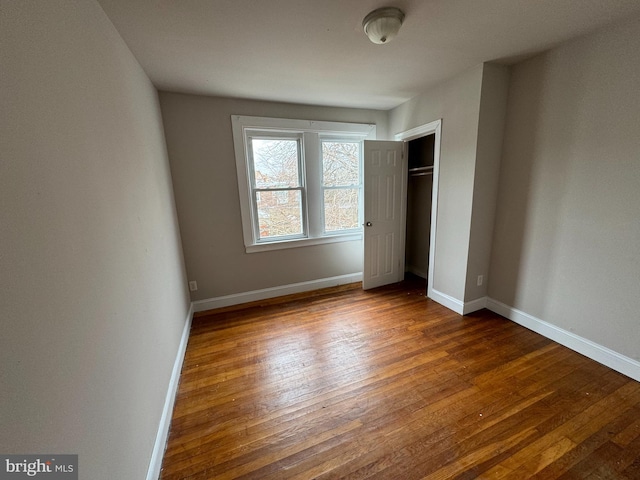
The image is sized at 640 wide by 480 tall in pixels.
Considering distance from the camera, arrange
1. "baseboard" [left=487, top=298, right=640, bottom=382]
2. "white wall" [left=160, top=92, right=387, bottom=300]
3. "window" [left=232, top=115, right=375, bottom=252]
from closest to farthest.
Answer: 1. "baseboard" [left=487, top=298, right=640, bottom=382]
2. "white wall" [left=160, top=92, right=387, bottom=300]
3. "window" [left=232, top=115, right=375, bottom=252]

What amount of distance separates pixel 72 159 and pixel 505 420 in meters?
2.46

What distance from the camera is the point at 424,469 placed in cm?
124

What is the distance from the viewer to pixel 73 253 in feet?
2.69

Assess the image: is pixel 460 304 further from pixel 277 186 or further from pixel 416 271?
pixel 277 186

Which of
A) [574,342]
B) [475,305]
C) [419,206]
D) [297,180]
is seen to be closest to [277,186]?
[297,180]

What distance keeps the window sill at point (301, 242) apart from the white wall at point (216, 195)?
0.06 meters

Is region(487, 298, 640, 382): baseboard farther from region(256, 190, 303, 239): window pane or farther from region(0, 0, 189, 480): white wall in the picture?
region(0, 0, 189, 480): white wall

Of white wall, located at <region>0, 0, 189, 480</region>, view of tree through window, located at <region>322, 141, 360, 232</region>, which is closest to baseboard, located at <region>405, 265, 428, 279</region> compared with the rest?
view of tree through window, located at <region>322, 141, 360, 232</region>

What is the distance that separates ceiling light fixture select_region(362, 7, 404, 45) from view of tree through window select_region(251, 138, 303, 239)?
1.66m

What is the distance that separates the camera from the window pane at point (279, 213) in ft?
9.89

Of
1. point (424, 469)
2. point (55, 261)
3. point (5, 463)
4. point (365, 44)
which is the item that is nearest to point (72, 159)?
point (55, 261)

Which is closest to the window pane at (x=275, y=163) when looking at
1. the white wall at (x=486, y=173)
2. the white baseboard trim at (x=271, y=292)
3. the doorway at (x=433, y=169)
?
the white baseboard trim at (x=271, y=292)

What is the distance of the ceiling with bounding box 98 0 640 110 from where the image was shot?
4.49 ft

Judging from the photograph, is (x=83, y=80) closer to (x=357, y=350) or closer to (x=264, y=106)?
(x=264, y=106)
